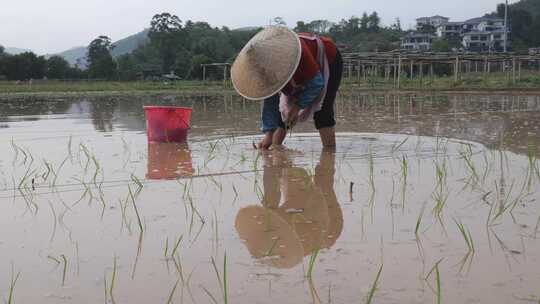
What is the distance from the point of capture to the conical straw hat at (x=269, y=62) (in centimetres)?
393

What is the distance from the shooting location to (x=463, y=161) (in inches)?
150

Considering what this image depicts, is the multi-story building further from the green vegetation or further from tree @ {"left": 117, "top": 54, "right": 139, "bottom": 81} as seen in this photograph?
tree @ {"left": 117, "top": 54, "right": 139, "bottom": 81}

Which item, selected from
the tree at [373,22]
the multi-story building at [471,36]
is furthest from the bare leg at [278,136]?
the tree at [373,22]

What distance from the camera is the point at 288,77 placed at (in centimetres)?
389

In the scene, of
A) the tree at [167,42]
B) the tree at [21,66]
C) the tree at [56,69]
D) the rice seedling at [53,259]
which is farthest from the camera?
the tree at [167,42]

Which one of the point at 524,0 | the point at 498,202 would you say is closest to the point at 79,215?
the point at 498,202

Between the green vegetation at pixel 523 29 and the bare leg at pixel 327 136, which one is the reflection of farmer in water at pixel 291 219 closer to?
the bare leg at pixel 327 136

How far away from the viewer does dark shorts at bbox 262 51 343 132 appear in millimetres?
4586

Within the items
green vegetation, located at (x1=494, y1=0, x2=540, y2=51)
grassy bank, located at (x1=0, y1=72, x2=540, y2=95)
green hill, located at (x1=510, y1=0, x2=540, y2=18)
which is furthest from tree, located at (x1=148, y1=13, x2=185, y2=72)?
green hill, located at (x1=510, y1=0, x2=540, y2=18)

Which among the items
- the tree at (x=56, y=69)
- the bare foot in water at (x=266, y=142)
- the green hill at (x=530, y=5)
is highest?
the green hill at (x=530, y=5)

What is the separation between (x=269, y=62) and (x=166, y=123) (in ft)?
5.02

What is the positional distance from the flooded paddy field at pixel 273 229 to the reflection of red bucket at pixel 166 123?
750 millimetres

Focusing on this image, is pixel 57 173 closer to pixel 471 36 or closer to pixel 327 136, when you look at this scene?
pixel 327 136

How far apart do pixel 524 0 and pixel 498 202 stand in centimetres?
10640
